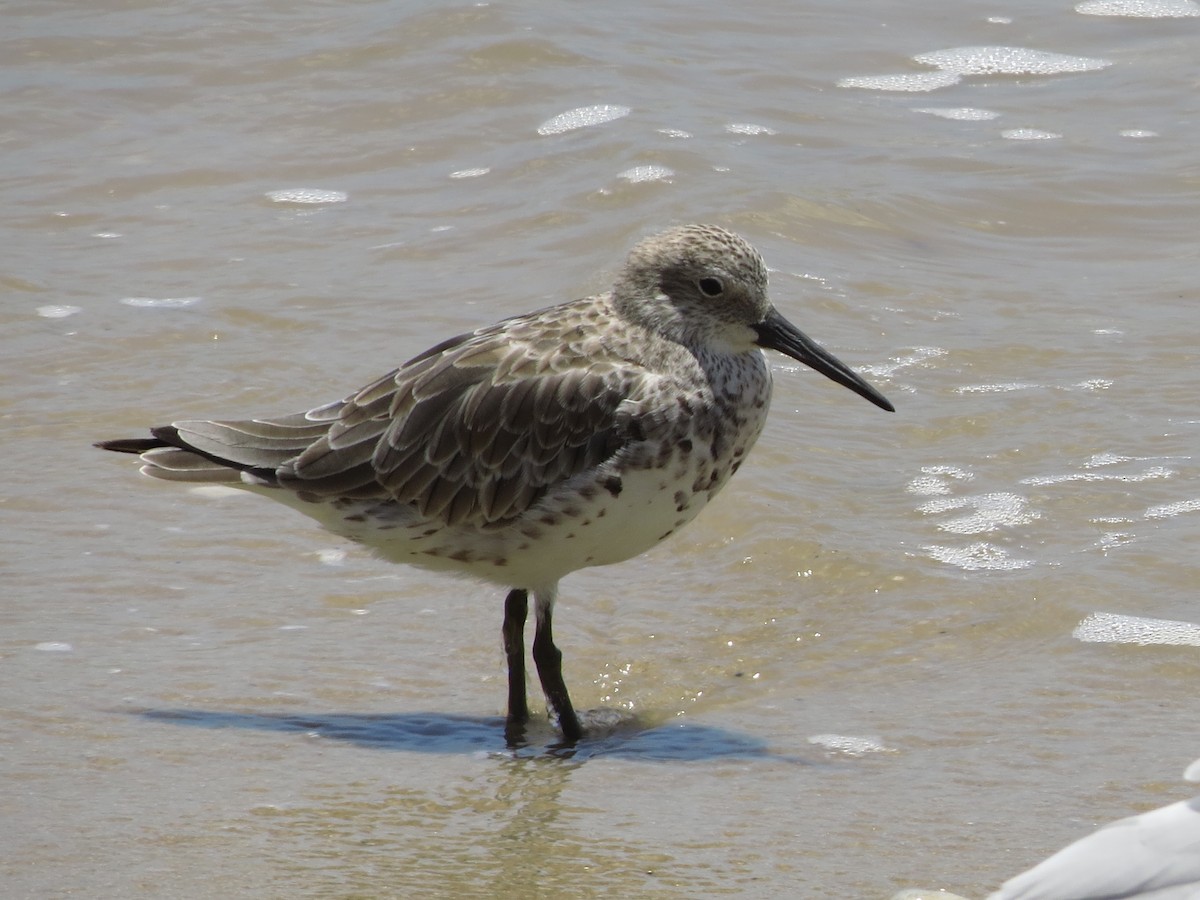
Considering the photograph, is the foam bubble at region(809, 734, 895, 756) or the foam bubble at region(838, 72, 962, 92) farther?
the foam bubble at region(838, 72, 962, 92)

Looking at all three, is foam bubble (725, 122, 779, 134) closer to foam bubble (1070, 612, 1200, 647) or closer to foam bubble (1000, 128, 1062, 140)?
foam bubble (1000, 128, 1062, 140)

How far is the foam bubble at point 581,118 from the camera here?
1171 cm

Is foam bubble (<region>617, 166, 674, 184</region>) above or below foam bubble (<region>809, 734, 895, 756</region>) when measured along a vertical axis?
above

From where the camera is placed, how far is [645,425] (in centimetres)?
560

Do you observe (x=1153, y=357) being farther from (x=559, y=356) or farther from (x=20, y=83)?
(x=20, y=83)

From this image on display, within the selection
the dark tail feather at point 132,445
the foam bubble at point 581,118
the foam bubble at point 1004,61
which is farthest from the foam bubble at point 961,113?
the dark tail feather at point 132,445

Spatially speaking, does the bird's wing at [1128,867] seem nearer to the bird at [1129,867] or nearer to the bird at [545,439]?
→ the bird at [1129,867]

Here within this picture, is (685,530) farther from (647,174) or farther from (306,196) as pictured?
(306,196)

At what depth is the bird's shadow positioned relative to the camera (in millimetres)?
5477

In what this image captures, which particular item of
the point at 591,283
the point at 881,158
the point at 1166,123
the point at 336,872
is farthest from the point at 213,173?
the point at 336,872

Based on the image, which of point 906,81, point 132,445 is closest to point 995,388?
point 132,445

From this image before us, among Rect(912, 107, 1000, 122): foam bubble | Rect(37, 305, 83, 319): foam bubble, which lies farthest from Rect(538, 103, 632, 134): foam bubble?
Rect(37, 305, 83, 319): foam bubble

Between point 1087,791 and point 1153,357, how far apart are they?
394 centimetres

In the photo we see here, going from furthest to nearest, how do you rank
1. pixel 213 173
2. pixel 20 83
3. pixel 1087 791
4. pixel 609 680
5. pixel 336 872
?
1. pixel 20 83
2. pixel 213 173
3. pixel 609 680
4. pixel 1087 791
5. pixel 336 872
